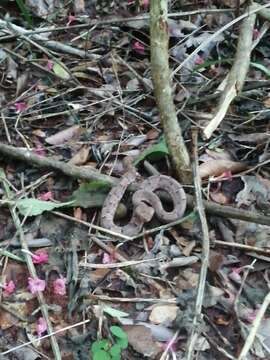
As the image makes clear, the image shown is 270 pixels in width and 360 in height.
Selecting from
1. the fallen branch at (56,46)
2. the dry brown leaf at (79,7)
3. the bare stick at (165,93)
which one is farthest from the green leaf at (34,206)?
the dry brown leaf at (79,7)

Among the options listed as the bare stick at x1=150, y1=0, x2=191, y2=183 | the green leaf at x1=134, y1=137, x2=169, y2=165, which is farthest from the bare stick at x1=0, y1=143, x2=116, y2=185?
the bare stick at x1=150, y1=0, x2=191, y2=183

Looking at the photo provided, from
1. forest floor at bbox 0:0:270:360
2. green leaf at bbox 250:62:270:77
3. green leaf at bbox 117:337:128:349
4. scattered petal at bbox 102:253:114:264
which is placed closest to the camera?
green leaf at bbox 117:337:128:349

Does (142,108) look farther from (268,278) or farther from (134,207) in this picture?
(268,278)

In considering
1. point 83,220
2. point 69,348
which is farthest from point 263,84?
point 69,348

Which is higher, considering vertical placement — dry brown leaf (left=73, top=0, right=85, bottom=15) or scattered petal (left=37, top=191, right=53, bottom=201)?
dry brown leaf (left=73, top=0, right=85, bottom=15)

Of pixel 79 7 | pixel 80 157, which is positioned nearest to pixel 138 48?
pixel 79 7

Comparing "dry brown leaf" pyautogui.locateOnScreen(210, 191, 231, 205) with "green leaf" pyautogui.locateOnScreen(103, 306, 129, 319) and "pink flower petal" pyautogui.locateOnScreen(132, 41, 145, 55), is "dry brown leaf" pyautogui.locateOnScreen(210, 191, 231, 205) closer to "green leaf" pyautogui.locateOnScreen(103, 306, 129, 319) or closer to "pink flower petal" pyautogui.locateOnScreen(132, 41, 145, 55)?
"green leaf" pyautogui.locateOnScreen(103, 306, 129, 319)

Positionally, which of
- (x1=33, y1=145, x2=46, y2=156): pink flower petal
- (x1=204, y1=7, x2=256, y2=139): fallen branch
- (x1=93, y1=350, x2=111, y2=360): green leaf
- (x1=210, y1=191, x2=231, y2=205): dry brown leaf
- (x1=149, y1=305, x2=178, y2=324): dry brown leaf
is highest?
(x1=204, y1=7, x2=256, y2=139): fallen branch
